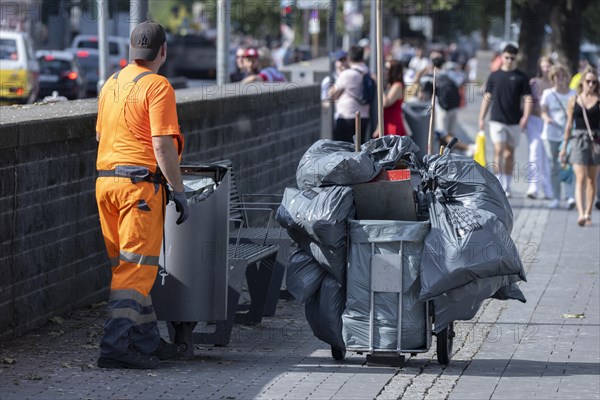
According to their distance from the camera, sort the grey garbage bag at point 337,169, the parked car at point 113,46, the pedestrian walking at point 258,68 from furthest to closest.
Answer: the parked car at point 113,46 → the pedestrian walking at point 258,68 → the grey garbage bag at point 337,169

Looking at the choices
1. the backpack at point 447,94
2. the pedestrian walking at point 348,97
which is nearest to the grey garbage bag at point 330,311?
the pedestrian walking at point 348,97

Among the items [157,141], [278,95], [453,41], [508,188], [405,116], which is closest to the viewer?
[157,141]

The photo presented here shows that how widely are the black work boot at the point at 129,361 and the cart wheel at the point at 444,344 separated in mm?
1543

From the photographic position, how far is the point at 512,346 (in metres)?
8.35

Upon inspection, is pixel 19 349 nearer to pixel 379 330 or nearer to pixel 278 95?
pixel 379 330

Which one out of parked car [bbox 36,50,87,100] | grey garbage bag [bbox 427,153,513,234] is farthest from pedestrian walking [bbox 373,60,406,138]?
parked car [bbox 36,50,87,100]

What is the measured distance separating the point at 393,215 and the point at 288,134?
736 cm

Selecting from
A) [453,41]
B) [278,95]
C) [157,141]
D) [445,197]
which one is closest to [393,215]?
[445,197]

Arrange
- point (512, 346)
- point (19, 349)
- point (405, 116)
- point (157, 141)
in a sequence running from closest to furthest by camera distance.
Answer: point (157, 141)
point (19, 349)
point (512, 346)
point (405, 116)

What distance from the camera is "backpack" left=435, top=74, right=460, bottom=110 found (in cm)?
1986

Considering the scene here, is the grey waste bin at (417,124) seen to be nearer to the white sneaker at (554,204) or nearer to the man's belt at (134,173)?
the white sneaker at (554,204)

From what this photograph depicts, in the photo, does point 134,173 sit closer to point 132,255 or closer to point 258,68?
point 132,255

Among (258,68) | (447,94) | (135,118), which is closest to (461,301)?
(135,118)

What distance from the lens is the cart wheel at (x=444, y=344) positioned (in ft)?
24.5
